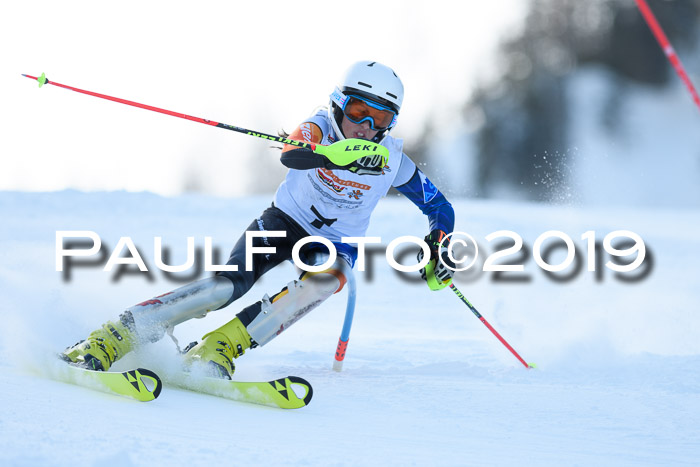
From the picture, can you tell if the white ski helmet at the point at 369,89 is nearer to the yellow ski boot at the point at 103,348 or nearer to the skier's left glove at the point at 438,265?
the skier's left glove at the point at 438,265

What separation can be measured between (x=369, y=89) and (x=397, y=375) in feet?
5.02

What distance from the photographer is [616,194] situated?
20.0 metres

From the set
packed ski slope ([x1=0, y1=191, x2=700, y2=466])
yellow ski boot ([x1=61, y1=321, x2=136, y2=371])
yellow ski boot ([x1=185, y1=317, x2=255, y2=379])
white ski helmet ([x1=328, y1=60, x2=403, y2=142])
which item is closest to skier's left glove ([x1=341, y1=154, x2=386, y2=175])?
white ski helmet ([x1=328, y1=60, x2=403, y2=142])

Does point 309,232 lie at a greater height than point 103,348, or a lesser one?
→ greater

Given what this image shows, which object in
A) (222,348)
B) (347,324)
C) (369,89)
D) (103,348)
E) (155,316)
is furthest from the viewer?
(347,324)

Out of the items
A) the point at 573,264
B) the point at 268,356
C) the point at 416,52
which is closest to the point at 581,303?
the point at 573,264

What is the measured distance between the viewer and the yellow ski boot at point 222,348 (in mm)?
3526

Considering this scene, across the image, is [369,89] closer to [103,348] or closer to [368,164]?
[368,164]

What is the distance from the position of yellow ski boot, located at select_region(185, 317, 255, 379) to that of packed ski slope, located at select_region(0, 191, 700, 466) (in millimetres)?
141

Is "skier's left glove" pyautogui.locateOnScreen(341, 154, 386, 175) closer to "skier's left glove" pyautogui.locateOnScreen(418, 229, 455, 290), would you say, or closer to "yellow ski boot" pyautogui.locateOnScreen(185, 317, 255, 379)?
"skier's left glove" pyautogui.locateOnScreen(418, 229, 455, 290)

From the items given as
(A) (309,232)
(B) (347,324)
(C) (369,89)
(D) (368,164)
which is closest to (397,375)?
(B) (347,324)

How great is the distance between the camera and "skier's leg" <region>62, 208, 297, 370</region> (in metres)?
3.37

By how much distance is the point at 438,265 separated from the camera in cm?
438

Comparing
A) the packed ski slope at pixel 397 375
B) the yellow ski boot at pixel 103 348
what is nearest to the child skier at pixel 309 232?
the yellow ski boot at pixel 103 348
